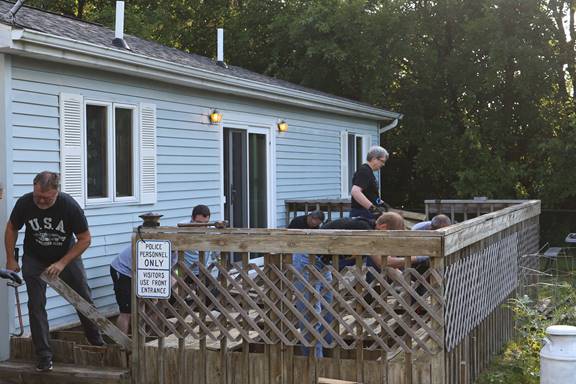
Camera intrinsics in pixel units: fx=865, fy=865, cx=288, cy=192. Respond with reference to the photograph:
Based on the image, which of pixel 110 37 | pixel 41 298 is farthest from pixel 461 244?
pixel 110 37

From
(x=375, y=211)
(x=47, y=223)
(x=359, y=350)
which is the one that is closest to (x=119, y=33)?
(x=375, y=211)

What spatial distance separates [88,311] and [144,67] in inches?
119

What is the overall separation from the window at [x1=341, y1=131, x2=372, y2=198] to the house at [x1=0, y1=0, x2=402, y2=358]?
2.21 m

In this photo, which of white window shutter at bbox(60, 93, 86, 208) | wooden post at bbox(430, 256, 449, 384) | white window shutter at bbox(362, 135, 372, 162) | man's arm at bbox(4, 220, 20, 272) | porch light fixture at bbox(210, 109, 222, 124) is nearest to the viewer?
wooden post at bbox(430, 256, 449, 384)

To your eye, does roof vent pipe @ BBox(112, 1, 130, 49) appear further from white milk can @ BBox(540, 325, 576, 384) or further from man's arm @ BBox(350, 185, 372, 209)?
white milk can @ BBox(540, 325, 576, 384)

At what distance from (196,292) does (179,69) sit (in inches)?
138

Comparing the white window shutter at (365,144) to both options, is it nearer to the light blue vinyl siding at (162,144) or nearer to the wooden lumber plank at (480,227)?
the light blue vinyl siding at (162,144)

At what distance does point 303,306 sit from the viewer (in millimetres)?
6156

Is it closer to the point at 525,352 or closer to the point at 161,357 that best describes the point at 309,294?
the point at 161,357

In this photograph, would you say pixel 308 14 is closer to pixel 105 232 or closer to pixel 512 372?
pixel 105 232

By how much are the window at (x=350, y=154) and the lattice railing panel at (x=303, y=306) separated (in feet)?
30.0

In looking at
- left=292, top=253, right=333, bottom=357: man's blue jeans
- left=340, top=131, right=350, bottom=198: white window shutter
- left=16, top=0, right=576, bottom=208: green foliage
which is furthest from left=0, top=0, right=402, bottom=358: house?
left=16, top=0, right=576, bottom=208: green foliage

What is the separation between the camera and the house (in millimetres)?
7445

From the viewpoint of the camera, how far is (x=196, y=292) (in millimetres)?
6414
